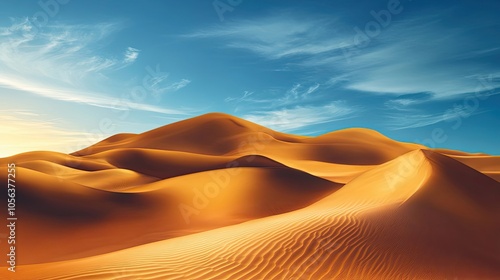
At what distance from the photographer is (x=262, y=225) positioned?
12250mm

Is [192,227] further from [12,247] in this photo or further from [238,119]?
[238,119]

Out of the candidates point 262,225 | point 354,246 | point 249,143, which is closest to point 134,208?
point 262,225

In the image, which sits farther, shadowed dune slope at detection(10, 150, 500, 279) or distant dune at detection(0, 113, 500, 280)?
distant dune at detection(0, 113, 500, 280)

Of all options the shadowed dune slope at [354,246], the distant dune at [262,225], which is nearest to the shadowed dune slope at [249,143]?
the distant dune at [262,225]

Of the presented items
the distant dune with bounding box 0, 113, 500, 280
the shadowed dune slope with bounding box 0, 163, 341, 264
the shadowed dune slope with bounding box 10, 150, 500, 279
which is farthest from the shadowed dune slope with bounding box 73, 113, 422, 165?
the shadowed dune slope with bounding box 10, 150, 500, 279

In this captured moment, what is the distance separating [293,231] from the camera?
10758 mm

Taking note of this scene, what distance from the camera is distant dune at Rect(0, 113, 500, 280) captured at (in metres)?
8.69

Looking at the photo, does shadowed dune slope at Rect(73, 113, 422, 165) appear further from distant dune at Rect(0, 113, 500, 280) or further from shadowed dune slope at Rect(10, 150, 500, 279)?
shadowed dune slope at Rect(10, 150, 500, 279)

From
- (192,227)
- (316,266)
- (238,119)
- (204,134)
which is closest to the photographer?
(316,266)

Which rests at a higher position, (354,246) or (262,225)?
(262,225)

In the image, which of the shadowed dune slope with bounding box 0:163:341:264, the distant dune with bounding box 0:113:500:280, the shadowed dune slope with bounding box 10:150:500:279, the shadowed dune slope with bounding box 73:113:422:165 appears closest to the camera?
the shadowed dune slope with bounding box 10:150:500:279

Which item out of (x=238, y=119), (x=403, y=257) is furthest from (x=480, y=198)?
(x=238, y=119)

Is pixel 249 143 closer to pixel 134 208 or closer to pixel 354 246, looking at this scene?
pixel 134 208

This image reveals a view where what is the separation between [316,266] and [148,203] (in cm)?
1396
